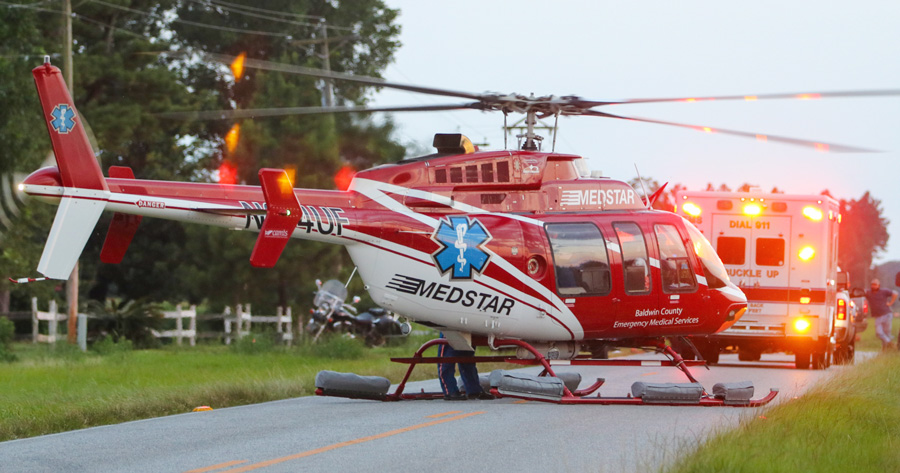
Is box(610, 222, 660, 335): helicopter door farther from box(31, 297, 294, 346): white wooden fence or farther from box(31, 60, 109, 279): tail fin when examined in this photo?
box(31, 297, 294, 346): white wooden fence

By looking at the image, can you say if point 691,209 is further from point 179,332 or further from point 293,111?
point 179,332

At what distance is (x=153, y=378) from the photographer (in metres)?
20.0

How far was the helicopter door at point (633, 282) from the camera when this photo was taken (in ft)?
52.1

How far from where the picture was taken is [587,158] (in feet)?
54.4

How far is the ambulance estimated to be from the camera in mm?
22594

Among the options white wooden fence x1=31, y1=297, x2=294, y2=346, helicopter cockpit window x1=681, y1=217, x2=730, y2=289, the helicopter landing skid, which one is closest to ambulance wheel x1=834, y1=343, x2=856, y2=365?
helicopter cockpit window x1=681, y1=217, x2=730, y2=289

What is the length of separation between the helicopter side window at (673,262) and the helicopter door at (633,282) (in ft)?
0.70

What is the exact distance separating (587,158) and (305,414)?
546cm

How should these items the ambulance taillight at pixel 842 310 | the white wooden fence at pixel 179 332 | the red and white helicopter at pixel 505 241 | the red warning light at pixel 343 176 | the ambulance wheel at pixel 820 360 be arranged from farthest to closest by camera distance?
1. the red warning light at pixel 343 176
2. the white wooden fence at pixel 179 332
3. the ambulance taillight at pixel 842 310
4. the ambulance wheel at pixel 820 360
5. the red and white helicopter at pixel 505 241

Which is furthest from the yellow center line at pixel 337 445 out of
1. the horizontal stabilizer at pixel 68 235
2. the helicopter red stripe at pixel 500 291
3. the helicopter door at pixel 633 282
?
the horizontal stabilizer at pixel 68 235

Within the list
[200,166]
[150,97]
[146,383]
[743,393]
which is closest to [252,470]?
[743,393]

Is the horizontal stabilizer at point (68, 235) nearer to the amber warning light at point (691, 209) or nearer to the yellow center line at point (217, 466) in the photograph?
the yellow center line at point (217, 466)

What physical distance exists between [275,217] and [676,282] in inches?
220

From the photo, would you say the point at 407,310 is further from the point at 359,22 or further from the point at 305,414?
the point at 359,22
